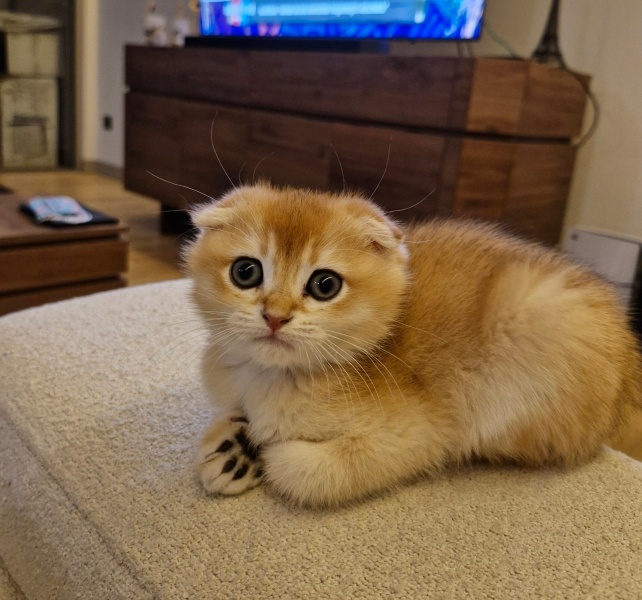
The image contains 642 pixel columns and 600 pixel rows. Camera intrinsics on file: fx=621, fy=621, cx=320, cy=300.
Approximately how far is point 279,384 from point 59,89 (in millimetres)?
4384

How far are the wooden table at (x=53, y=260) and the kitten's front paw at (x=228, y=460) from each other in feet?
3.88

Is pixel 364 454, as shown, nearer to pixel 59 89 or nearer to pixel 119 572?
pixel 119 572

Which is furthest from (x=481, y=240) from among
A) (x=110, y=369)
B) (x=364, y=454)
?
(x=110, y=369)

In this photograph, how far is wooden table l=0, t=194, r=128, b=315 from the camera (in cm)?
169

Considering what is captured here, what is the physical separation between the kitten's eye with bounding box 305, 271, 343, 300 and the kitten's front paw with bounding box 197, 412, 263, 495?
20 cm

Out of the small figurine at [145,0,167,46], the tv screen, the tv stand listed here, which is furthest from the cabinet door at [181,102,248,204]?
the small figurine at [145,0,167,46]

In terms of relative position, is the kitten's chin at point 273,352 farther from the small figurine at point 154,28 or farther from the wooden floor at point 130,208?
the small figurine at point 154,28

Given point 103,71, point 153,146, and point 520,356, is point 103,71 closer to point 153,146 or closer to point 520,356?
point 153,146

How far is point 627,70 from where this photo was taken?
6.14 feet


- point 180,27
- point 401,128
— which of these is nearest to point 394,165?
point 401,128

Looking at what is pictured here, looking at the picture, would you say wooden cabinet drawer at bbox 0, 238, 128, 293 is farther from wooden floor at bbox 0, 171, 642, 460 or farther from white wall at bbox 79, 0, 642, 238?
white wall at bbox 79, 0, 642, 238

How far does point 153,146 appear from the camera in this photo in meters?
2.85

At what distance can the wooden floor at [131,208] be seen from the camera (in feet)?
8.23

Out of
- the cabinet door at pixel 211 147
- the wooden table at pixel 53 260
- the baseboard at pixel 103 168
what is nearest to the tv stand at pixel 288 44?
the cabinet door at pixel 211 147
